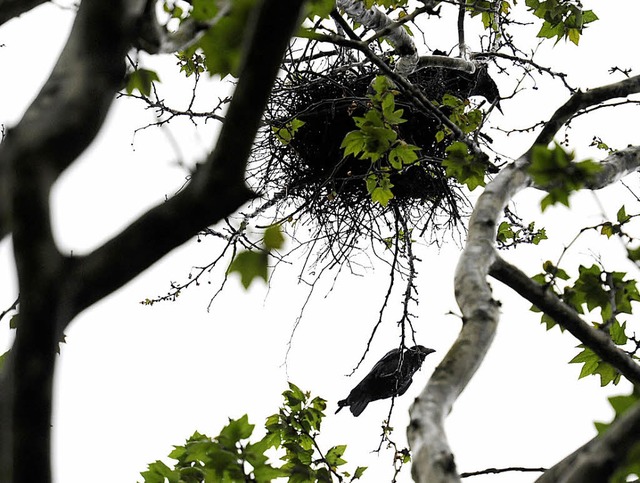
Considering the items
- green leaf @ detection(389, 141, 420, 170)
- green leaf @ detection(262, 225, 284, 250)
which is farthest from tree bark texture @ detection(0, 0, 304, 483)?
green leaf @ detection(389, 141, 420, 170)

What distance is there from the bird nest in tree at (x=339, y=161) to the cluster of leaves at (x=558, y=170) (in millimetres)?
1525

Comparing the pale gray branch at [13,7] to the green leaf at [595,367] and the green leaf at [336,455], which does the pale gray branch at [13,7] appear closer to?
the green leaf at [595,367]

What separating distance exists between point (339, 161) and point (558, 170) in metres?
1.68

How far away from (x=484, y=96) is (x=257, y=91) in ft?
9.90

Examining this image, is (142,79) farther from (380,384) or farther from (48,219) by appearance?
(380,384)

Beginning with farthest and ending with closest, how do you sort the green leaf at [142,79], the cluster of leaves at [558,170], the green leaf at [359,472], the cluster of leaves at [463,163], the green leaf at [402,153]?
1. the green leaf at [359,472]
2. the green leaf at [402,153]
3. the cluster of leaves at [463,163]
4. the green leaf at [142,79]
5. the cluster of leaves at [558,170]

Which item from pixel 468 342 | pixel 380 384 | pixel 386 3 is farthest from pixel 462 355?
pixel 386 3

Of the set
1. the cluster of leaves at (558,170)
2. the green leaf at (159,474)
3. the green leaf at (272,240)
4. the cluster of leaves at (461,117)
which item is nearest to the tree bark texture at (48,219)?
the green leaf at (272,240)

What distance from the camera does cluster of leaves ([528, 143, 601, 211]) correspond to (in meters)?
1.41

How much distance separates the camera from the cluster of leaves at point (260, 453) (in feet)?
5.66

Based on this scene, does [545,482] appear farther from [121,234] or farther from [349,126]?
[349,126]

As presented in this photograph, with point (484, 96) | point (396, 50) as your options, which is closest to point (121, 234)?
point (396, 50)

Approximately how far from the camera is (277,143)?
3.31m

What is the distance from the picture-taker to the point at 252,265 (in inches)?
38.6
